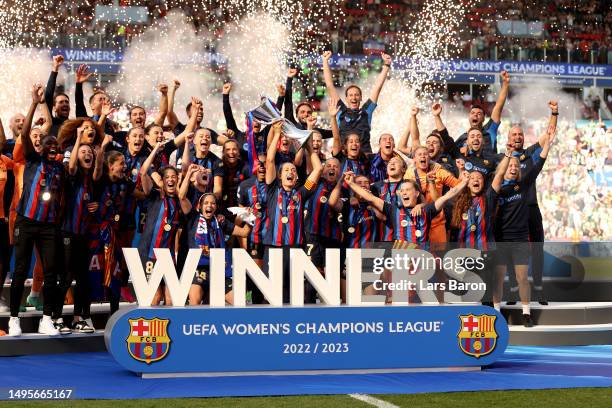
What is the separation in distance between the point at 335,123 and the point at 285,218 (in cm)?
125

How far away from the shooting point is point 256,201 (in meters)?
8.52

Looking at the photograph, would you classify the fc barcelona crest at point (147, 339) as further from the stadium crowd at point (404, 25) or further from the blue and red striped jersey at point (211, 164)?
the stadium crowd at point (404, 25)

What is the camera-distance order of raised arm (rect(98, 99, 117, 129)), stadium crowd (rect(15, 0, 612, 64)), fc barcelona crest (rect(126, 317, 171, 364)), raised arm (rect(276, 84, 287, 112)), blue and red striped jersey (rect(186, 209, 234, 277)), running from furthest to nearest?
1. stadium crowd (rect(15, 0, 612, 64))
2. raised arm (rect(276, 84, 287, 112))
3. raised arm (rect(98, 99, 117, 129))
4. blue and red striped jersey (rect(186, 209, 234, 277))
5. fc barcelona crest (rect(126, 317, 171, 364))

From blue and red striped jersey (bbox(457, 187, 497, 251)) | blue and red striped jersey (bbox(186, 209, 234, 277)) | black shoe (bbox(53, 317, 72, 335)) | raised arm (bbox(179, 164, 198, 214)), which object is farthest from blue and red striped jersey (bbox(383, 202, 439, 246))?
black shoe (bbox(53, 317, 72, 335))

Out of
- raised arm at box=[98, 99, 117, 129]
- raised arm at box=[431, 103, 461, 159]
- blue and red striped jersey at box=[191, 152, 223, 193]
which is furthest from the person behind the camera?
raised arm at box=[431, 103, 461, 159]

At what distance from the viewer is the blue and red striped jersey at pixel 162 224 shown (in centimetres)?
832

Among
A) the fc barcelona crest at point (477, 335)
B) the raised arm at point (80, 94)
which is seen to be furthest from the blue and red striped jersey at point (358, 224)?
the raised arm at point (80, 94)

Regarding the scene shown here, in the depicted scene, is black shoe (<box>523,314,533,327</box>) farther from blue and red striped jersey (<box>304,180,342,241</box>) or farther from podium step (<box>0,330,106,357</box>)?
podium step (<box>0,330,106,357</box>)

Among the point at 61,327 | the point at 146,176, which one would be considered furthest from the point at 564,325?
the point at 61,327

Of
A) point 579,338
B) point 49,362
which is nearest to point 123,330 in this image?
point 49,362

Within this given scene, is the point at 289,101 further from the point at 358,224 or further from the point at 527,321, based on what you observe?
the point at 527,321

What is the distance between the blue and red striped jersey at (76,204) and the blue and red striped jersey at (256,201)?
1.24 metres

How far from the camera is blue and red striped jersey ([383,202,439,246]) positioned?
322 inches

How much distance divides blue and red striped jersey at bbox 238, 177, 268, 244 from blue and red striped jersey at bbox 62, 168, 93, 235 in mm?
1240
